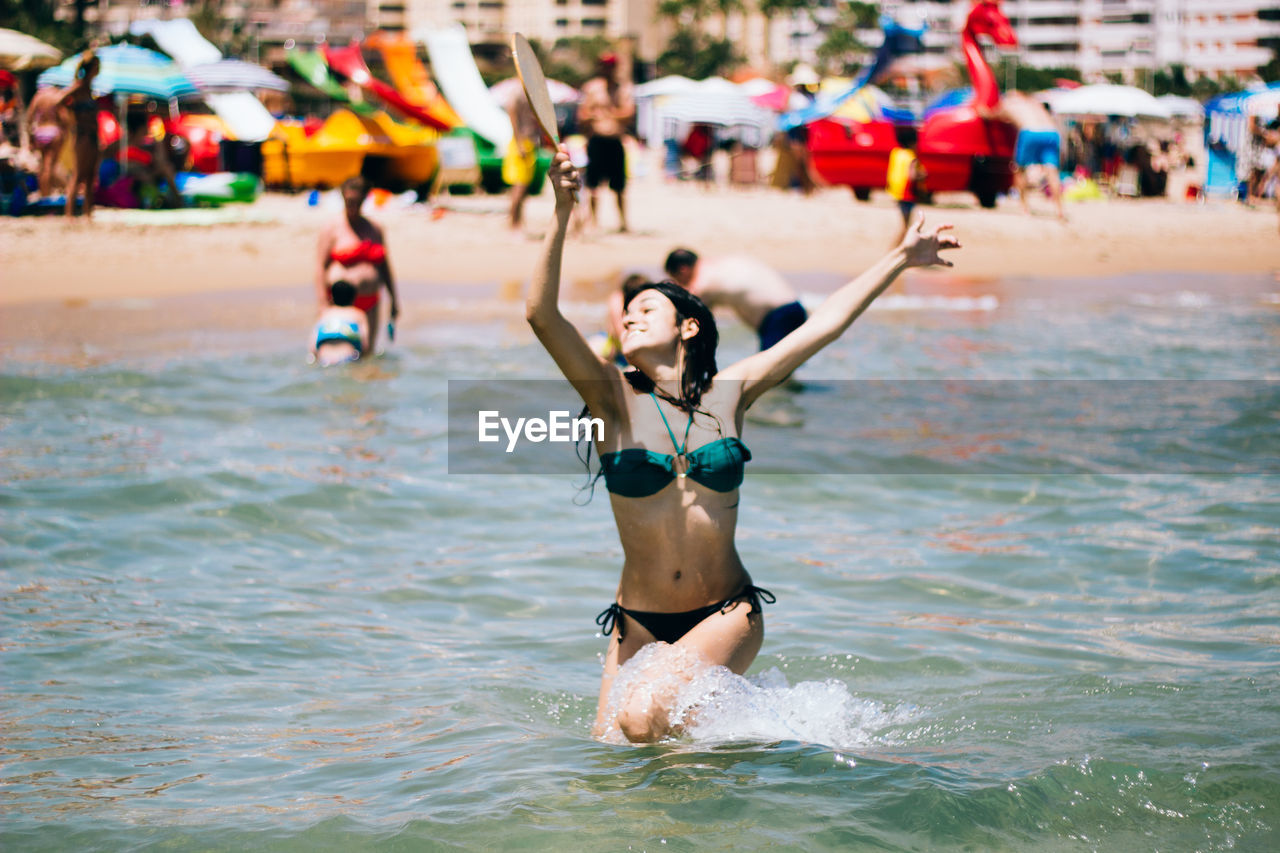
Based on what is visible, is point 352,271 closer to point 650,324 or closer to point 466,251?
point 650,324

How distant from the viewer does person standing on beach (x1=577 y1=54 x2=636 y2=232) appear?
586 inches

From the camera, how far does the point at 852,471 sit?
7469 mm

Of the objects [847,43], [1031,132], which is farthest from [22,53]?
[847,43]

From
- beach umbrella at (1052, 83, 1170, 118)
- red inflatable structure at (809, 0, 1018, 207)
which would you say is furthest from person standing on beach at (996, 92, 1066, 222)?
beach umbrella at (1052, 83, 1170, 118)

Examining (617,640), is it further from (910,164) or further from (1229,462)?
(910,164)

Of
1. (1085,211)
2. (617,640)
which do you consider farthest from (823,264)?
(617,640)

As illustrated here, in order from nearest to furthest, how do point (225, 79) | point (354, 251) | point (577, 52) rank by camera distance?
point (354, 251) < point (225, 79) < point (577, 52)

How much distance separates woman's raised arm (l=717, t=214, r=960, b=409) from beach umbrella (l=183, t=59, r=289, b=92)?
18980 mm

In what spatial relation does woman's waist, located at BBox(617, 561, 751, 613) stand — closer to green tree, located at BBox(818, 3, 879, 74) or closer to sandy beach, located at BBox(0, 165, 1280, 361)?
sandy beach, located at BBox(0, 165, 1280, 361)

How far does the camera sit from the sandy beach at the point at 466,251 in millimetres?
12141

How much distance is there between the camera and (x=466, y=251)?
1558 cm

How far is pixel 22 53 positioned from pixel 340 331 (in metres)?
10.4

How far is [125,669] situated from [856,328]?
8.83 metres

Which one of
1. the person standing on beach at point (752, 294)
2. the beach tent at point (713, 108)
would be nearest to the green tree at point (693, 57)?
the beach tent at point (713, 108)
